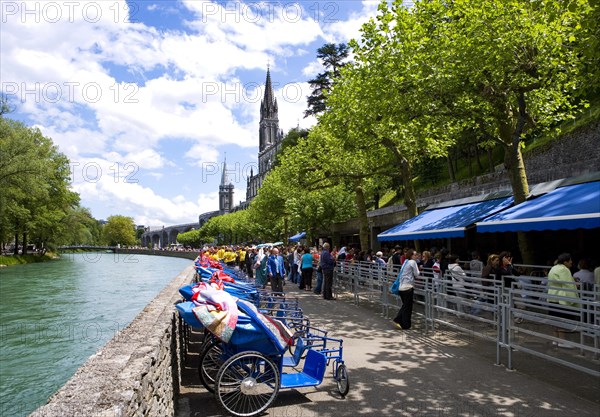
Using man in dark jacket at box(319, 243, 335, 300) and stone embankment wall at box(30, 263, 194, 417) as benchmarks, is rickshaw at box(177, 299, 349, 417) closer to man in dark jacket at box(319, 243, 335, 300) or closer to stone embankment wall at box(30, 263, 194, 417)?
stone embankment wall at box(30, 263, 194, 417)

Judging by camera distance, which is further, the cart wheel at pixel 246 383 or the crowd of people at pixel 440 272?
the crowd of people at pixel 440 272

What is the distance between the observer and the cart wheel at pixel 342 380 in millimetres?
6215

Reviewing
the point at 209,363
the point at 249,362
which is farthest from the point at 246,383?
the point at 209,363

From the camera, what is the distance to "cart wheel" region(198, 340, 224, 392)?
6297 millimetres

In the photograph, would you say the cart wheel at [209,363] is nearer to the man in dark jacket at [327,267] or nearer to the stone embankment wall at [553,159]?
the man in dark jacket at [327,267]

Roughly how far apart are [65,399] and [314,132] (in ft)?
84.4

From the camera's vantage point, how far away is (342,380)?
6293mm

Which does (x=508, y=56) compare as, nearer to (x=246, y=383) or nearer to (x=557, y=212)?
(x=557, y=212)

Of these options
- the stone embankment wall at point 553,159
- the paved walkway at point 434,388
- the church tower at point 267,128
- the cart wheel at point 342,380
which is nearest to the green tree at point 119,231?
the church tower at point 267,128

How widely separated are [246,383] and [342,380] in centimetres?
138

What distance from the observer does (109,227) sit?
162125mm

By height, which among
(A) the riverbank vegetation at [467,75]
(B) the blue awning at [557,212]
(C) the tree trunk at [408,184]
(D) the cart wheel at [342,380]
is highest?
(A) the riverbank vegetation at [467,75]

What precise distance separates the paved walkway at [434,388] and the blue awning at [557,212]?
2803 millimetres

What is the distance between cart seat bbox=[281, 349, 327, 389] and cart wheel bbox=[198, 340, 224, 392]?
2.94 ft
